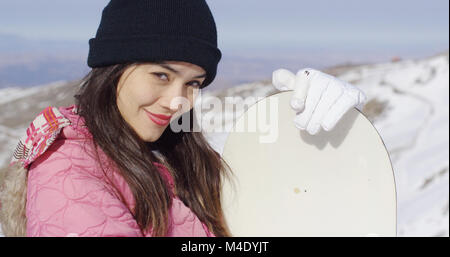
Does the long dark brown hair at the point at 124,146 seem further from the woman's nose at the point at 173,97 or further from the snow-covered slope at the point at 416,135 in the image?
the snow-covered slope at the point at 416,135

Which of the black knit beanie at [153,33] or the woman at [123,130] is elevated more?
the black knit beanie at [153,33]

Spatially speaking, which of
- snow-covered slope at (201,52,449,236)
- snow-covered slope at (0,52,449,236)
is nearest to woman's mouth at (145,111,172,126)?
snow-covered slope at (0,52,449,236)

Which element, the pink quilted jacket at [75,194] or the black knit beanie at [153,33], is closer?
the pink quilted jacket at [75,194]

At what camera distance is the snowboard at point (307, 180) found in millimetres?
2105

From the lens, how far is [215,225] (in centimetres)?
212

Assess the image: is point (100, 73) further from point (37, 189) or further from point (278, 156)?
point (278, 156)

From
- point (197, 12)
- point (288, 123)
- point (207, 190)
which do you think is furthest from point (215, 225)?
point (197, 12)

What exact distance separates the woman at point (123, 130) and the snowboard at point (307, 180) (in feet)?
0.84

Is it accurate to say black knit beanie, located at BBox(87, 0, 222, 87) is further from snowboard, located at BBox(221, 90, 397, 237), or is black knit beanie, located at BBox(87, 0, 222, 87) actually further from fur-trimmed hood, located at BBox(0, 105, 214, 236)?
snowboard, located at BBox(221, 90, 397, 237)

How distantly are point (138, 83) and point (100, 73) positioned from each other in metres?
0.21

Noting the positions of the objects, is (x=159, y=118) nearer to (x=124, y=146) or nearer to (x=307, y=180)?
(x=124, y=146)

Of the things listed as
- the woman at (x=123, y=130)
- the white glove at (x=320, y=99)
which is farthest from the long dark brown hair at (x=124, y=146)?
the white glove at (x=320, y=99)

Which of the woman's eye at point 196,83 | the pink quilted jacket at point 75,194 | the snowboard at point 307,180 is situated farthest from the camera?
the snowboard at point 307,180

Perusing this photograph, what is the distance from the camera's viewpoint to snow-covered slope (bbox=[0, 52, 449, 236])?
6.82 metres
